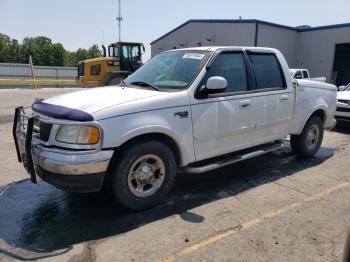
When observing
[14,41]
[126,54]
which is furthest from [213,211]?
[14,41]

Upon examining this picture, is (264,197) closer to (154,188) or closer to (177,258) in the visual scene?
(154,188)

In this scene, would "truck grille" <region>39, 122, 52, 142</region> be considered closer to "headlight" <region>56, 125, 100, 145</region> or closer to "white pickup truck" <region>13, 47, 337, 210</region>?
"white pickup truck" <region>13, 47, 337, 210</region>

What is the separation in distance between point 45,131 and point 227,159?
96.9 inches

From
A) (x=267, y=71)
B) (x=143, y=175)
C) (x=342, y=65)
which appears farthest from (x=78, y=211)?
(x=342, y=65)

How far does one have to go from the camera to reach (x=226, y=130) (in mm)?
4750

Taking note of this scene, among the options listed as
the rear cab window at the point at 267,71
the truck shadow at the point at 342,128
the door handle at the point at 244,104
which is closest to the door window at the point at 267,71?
the rear cab window at the point at 267,71

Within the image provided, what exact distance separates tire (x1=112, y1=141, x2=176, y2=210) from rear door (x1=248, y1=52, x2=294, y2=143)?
5.70 ft

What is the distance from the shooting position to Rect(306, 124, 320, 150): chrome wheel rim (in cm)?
651

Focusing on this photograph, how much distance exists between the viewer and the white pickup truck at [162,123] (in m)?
3.62

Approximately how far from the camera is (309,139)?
258 inches

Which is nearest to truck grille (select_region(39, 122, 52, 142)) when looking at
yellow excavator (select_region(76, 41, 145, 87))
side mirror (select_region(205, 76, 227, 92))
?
side mirror (select_region(205, 76, 227, 92))

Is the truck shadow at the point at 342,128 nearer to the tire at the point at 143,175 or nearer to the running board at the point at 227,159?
the running board at the point at 227,159

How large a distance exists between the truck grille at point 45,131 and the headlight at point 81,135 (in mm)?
236

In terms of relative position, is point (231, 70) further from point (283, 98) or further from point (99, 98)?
point (99, 98)
